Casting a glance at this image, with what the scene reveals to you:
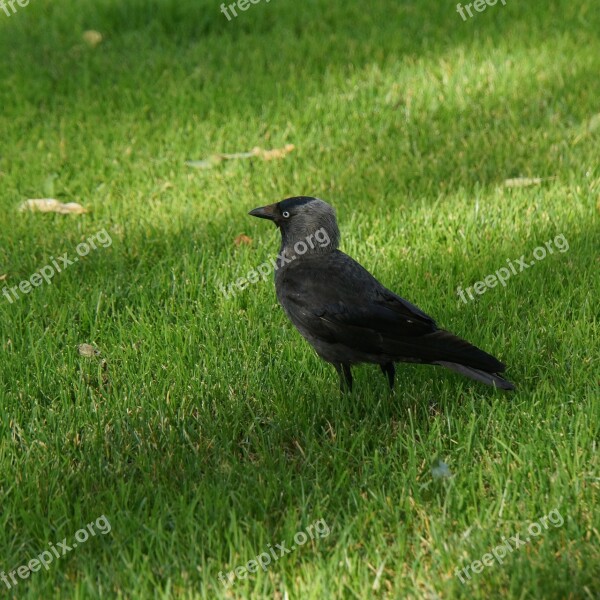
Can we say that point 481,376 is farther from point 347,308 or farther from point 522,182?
point 522,182

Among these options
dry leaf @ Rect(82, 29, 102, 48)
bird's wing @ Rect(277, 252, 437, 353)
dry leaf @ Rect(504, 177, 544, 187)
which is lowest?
dry leaf @ Rect(504, 177, 544, 187)

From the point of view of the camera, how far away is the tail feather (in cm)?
372

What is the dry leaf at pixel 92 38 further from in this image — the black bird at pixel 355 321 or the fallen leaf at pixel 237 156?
the black bird at pixel 355 321

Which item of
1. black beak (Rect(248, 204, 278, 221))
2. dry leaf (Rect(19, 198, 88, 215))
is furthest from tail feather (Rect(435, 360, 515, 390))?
dry leaf (Rect(19, 198, 88, 215))

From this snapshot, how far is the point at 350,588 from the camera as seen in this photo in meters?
2.90

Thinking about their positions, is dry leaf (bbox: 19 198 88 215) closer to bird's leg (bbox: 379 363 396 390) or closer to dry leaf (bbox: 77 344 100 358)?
dry leaf (bbox: 77 344 100 358)

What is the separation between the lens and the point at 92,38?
876 cm

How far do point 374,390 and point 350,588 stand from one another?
4.42ft

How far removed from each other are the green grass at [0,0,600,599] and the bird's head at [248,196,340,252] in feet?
1.83

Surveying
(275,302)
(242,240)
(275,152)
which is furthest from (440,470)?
(275,152)

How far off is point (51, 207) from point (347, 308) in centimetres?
299

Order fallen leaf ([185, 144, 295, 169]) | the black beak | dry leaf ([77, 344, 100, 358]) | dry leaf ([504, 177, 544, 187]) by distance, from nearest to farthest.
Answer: the black beak, dry leaf ([77, 344, 100, 358]), dry leaf ([504, 177, 544, 187]), fallen leaf ([185, 144, 295, 169])

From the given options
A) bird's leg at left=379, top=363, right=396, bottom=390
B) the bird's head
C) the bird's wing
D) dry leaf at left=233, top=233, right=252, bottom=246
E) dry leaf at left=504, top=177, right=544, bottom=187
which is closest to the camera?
the bird's wing

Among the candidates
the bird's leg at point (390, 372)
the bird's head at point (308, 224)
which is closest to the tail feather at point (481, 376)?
the bird's leg at point (390, 372)
